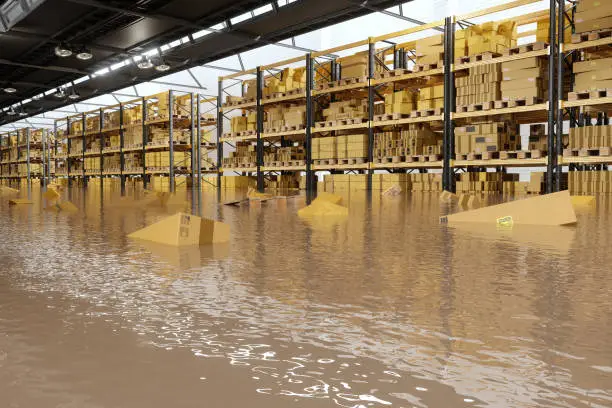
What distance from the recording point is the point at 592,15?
30.0 ft

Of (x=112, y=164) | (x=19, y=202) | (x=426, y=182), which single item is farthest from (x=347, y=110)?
(x=112, y=164)

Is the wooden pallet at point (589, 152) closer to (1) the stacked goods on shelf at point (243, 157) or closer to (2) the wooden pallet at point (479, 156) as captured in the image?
(2) the wooden pallet at point (479, 156)

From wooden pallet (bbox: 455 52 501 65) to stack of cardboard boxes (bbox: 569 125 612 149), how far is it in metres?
2.13

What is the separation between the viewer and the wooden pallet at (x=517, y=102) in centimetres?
986

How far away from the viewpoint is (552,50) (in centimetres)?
947

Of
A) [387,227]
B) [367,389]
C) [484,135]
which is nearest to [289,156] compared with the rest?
[484,135]

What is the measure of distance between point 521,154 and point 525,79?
4.49 ft

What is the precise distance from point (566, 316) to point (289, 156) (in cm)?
1398

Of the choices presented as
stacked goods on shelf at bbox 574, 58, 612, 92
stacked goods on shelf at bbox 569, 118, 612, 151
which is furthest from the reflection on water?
stacked goods on shelf at bbox 574, 58, 612, 92

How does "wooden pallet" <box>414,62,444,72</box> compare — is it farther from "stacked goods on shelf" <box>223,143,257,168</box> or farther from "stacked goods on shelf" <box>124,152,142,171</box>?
"stacked goods on shelf" <box>124,152,142,171</box>

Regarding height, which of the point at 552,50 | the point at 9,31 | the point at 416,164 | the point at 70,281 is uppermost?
the point at 9,31

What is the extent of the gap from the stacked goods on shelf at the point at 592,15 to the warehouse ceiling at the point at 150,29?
5212 millimetres

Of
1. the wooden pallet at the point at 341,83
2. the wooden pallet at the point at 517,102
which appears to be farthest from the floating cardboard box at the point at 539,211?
the wooden pallet at the point at 341,83

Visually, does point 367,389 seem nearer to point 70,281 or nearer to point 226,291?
point 226,291
